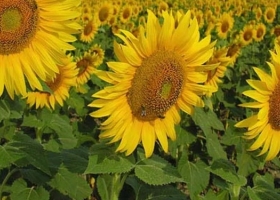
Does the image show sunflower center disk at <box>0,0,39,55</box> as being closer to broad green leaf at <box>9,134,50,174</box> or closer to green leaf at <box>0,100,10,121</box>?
green leaf at <box>0,100,10,121</box>

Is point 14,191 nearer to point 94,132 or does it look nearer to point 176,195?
point 176,195

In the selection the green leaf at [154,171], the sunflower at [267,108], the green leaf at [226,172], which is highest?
the sunflower at [267,108]

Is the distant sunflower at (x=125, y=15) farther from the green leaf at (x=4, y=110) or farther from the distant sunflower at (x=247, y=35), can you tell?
the green leaf at (x=4, y=110)

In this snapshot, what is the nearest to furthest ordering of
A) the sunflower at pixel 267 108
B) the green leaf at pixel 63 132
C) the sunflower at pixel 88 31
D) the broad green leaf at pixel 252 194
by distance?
the sunflower at pixel 267 108, the broad green leaf at pixel 252 194, the green leaf at pixel 63 132, the sunflower at pixel 88 31

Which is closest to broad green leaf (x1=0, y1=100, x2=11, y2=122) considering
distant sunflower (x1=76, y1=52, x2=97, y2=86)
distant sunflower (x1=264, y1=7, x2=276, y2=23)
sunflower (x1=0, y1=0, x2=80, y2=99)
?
sunflower (x1=0, y1=0, x2=80, y2=99)

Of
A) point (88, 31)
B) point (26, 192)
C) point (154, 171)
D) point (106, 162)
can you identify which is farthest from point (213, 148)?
point (88, 31)

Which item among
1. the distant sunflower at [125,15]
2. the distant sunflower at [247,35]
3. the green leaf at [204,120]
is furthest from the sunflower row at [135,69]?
the distant sunflower at [125,15]
